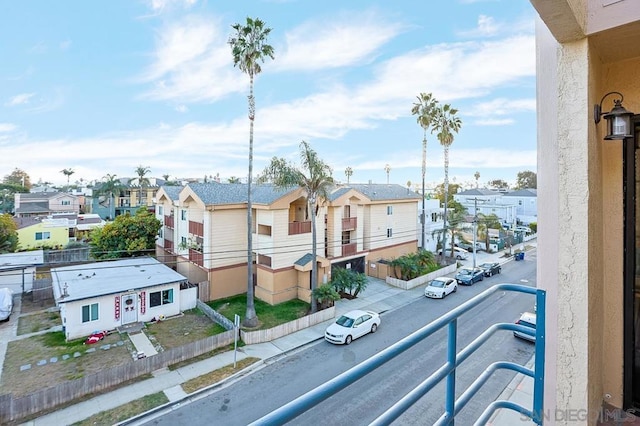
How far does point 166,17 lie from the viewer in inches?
464

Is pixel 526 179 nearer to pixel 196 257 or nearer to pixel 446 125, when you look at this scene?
pixel 446 125

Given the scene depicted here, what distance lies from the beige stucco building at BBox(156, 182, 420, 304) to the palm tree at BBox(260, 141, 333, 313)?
1430 mm

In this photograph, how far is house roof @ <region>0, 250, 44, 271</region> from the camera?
1809cm

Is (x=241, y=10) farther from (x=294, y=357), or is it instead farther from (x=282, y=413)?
(x=282, y=413)

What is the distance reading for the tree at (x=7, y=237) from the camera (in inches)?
948

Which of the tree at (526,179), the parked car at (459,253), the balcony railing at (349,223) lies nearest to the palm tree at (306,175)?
the balcony railing at (349,223)

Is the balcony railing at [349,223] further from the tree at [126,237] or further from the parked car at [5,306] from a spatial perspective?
the parked car at [5,306]

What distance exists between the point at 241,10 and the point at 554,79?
49.7 ft

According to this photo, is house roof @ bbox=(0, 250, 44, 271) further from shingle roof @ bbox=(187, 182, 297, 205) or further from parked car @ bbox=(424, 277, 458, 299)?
parked car @ bbox=(424, 277, 458, 299)

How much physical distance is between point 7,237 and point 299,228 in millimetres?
23407

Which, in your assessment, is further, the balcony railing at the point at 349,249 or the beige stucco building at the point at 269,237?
the balcony railing at the point at 349,249

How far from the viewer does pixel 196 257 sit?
61.2 ft

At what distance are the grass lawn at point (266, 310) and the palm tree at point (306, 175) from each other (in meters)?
1.11

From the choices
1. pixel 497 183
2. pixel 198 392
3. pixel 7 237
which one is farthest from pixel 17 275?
pixel 497 183
